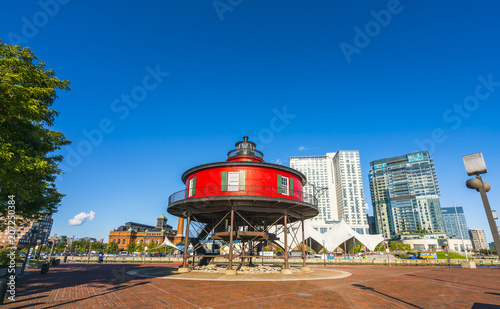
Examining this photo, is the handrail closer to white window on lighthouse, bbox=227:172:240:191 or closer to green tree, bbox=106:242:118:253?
white window on lighthouse, bbox=227:172:240:191

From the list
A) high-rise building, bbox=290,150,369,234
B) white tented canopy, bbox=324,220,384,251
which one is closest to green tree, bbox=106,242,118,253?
white tented canopy, bbox=324,220,384,251

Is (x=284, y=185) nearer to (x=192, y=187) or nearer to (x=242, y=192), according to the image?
(x=242, y=192)

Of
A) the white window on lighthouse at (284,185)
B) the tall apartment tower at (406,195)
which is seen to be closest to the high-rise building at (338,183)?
the tall apartment tower at (406,195)

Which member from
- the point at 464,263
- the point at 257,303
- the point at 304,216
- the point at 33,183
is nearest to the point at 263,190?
the point at 304,216

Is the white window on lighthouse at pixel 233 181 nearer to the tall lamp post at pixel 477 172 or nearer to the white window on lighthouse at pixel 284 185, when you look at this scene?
the white window on lighthouse at pixel 284 185

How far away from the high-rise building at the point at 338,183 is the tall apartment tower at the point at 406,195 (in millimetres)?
29854

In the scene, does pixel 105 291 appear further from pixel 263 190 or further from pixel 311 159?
pixel 311 159

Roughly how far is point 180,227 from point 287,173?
73.0 metres

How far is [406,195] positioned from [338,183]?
4643 cm

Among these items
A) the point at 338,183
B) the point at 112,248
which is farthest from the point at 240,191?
the point at 338,183

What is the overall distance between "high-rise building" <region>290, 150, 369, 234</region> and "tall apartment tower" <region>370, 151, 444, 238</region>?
Result: 2985cm

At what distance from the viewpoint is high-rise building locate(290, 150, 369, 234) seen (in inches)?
5930

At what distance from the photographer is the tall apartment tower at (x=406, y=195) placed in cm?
15425

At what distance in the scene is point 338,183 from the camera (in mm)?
162500
